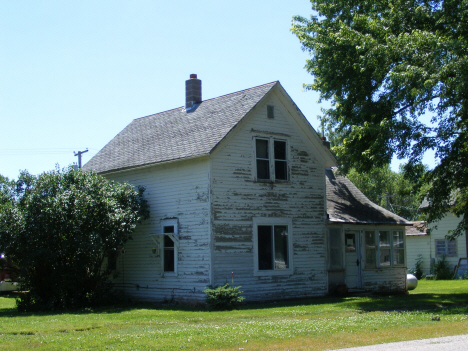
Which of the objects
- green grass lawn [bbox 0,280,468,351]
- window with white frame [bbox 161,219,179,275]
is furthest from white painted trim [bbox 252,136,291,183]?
green grass lawn [bbox 0,280,468,351]

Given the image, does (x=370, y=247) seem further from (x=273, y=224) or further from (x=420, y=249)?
(x=420, y=249)

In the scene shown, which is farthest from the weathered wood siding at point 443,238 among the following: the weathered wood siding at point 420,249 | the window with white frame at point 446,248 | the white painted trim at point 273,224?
the white painted trim at point 273,224

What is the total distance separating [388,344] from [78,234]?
446 inches

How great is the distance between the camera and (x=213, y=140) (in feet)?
61.5

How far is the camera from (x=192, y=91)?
78.8 ft

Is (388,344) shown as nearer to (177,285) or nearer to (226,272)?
(226,272)

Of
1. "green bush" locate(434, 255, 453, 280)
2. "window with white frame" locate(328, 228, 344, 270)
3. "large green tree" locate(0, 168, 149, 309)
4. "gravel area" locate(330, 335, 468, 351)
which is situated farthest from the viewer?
"green bush" locate(434, 255, 453, 280)

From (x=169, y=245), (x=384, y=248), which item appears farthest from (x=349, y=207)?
(x=169, y=245)

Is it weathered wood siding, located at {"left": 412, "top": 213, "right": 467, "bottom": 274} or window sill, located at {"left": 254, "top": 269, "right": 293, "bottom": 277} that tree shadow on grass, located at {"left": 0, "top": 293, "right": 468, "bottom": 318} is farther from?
weathered wood siding, located at {"left": 412, "top": 213, "right": 467, "bottom": 274}

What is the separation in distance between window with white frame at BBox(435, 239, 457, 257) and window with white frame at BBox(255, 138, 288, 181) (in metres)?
19.8

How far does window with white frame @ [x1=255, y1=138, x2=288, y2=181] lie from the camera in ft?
65.5

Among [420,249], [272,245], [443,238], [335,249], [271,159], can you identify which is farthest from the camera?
[420,249]

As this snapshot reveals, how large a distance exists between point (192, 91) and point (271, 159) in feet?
19.0

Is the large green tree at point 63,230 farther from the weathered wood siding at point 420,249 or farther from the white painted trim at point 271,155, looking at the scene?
the weathered wood siding at point 420,249
